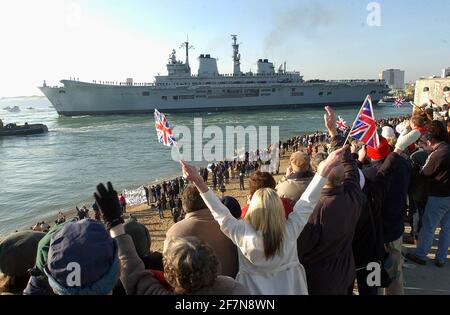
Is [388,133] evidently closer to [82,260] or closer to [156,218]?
[82,260]

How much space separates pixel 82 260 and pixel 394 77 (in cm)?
19235

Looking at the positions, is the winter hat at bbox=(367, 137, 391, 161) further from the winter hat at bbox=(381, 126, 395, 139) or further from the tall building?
the tall building

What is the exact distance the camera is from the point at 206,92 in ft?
207

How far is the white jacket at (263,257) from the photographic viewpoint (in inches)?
78.5

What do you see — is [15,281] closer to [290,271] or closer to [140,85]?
[290,271]

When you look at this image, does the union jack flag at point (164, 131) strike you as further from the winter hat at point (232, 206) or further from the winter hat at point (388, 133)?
the winter hat at point (388, 133)

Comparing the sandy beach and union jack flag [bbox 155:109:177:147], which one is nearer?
union jack flag [bbox 155:109:177:147]

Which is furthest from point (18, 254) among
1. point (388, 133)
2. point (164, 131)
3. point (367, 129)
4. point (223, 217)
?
point (164, 131)

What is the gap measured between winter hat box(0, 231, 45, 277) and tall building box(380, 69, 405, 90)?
175829mm

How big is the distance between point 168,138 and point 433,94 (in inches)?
1677

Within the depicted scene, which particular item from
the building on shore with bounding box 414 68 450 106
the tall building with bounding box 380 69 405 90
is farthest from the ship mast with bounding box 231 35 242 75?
the tall building with bounding box 380 69 405 90

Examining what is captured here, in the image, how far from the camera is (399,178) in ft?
10.2

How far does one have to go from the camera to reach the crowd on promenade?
150 cm

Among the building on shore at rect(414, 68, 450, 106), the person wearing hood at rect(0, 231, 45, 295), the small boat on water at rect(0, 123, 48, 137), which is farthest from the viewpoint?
the small boat on water at rect(0, 123, 48, 137)
